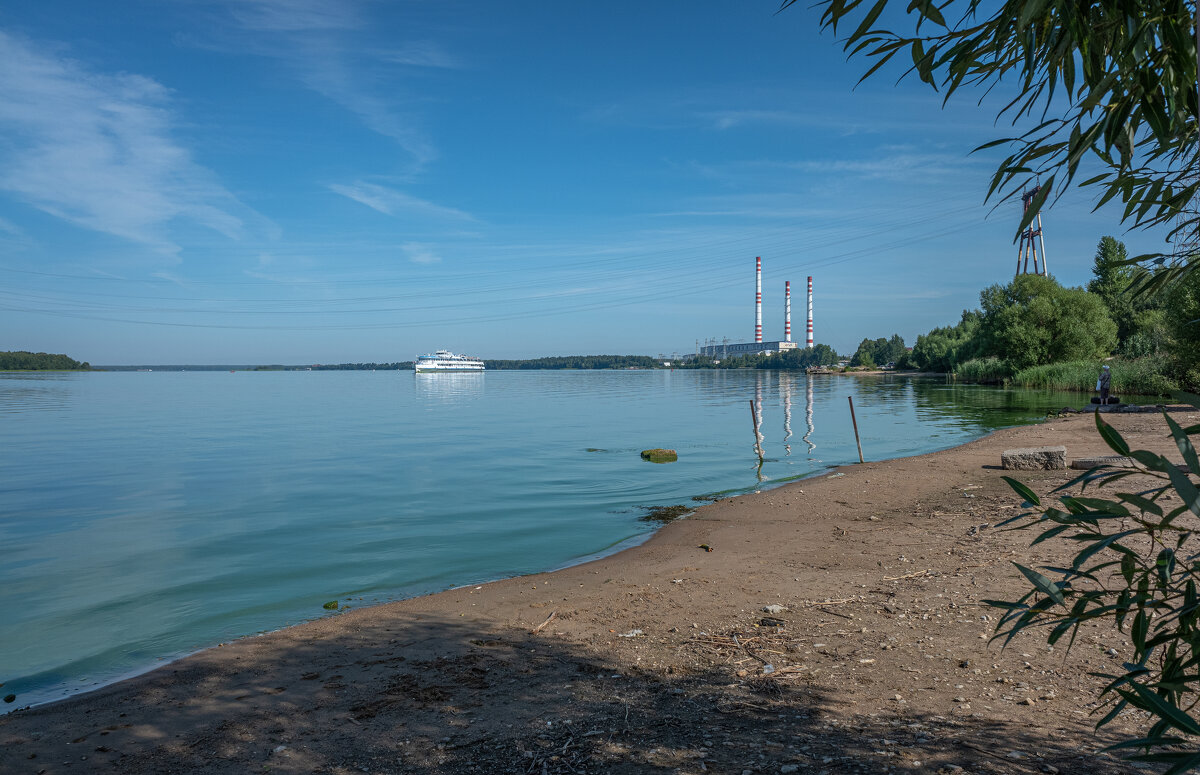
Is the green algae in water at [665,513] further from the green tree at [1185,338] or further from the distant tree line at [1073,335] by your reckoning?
the distant tree line at [1073,335]

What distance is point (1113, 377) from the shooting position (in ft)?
173

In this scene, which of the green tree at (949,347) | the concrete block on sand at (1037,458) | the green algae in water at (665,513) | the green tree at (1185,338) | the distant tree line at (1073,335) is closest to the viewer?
the green algae in water at (665,513)

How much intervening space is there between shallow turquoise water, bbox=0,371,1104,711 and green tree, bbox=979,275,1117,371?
31424 mm

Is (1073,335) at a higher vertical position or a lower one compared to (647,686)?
higher

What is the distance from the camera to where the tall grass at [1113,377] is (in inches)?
1860

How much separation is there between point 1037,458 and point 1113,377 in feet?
142

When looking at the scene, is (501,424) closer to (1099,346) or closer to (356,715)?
(356,715)

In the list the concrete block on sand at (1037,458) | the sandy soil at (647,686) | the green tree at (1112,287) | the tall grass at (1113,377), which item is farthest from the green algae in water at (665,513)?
the green tree at (1112,287)

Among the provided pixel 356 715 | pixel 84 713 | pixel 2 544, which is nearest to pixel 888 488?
pixel 356 715

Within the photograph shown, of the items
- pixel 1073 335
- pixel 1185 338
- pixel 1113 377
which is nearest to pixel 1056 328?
pixel 1073 335

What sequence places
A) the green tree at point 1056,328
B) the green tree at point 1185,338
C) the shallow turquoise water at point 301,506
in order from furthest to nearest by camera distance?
the green tree at point 1056,328, the green tree at point 1185,338, the shallow turquoise water at point 301,506

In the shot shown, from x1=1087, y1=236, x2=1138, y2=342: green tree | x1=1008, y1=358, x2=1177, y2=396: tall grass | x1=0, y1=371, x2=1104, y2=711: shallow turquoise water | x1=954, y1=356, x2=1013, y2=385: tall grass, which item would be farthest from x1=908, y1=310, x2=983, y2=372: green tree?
x1=0, y1=371, x2=1104, y2=711: shallow turquoise water

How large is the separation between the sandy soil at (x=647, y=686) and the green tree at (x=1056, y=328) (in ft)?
245

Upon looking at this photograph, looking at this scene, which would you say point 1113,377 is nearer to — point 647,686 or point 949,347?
point 647,686
